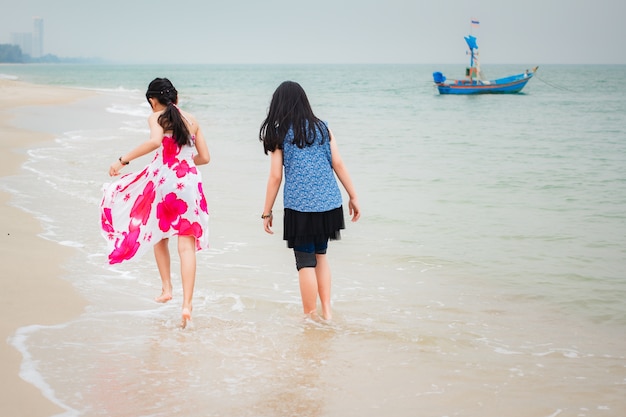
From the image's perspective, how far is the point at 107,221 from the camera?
5.20 meters

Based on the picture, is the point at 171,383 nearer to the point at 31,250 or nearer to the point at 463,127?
the point at 31,250

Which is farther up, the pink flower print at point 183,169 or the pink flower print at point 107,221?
the pink flower print at point 183,169

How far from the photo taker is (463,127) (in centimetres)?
2767

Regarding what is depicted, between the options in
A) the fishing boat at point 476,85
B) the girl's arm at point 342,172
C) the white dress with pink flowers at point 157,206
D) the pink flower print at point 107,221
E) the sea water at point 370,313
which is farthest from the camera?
the fishing boat at point 476,85

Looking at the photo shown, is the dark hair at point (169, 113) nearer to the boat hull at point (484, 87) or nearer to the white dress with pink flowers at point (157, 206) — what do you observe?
the white dress with pink flowers at point (157, 206)

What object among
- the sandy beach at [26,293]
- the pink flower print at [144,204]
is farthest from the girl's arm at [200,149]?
the sandy beach at [26,293]

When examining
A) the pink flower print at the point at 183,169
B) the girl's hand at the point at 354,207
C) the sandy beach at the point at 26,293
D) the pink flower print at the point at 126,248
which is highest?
the pink flower print at the point at 183,169

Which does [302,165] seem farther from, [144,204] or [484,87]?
[484,87]

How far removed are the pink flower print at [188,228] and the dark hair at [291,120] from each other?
735 millimetres

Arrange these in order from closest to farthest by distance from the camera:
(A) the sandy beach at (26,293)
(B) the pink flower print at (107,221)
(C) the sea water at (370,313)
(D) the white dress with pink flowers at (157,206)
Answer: (A) the sandy beach at (26,293)
(C) the sea water at (370,313)
(D) the white dress with pink flowers at (157,206)
(B) the pink flower print at (107,221)

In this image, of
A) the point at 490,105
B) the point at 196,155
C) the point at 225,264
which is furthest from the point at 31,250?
the point at 490,105

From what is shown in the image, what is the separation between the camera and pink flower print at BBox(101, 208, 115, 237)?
5.18m

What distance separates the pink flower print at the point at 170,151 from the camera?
4885 millimetres

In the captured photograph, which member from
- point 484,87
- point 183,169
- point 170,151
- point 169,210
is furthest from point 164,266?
point 484,87
